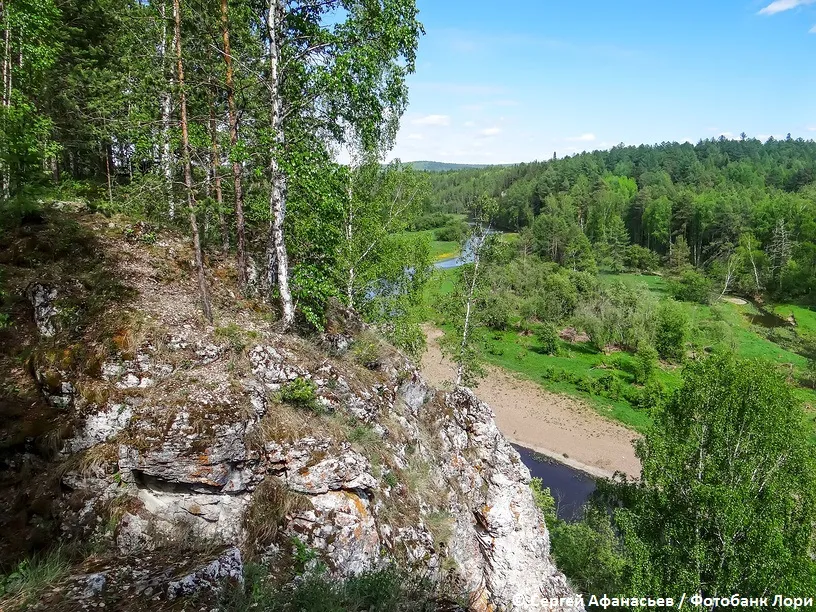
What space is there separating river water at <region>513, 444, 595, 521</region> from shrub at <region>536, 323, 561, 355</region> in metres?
16.4

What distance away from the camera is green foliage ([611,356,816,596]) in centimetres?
1191

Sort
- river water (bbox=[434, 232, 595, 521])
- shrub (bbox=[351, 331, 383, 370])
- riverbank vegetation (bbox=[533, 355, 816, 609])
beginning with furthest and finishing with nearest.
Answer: river water (bbox=[434, 232, 595, 521])
riverbank vegetation (bbox=[533, 355, 816, 609])
shrub (bbox=[351, 331, 383, 370])

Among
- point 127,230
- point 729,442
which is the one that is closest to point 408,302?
point 127,230

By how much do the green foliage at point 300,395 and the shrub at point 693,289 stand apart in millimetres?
67938

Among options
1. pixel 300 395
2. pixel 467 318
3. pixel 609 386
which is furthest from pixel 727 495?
pixel 609 386

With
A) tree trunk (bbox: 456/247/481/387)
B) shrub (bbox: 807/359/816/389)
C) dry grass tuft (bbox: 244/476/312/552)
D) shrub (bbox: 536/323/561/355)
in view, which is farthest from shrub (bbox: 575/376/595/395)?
dry grass tuft (bbox: 244/476/312/552)

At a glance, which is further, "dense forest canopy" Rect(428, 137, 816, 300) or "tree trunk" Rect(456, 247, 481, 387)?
"dense forest canopy" Rect(428, 137, 816, 300)

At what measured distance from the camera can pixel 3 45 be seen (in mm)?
13422

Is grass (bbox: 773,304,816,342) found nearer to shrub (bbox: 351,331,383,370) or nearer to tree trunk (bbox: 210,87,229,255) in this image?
shrub (bbox: 351,331,383,370)

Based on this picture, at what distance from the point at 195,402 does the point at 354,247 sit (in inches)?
430

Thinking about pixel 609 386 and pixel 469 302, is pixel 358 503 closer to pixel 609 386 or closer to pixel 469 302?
pixel 469 302

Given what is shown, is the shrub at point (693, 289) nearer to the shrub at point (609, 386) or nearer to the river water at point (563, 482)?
the shrub at point (609, 386)

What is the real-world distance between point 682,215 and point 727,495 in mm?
81985

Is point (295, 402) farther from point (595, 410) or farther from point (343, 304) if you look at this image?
point (595, 410)
